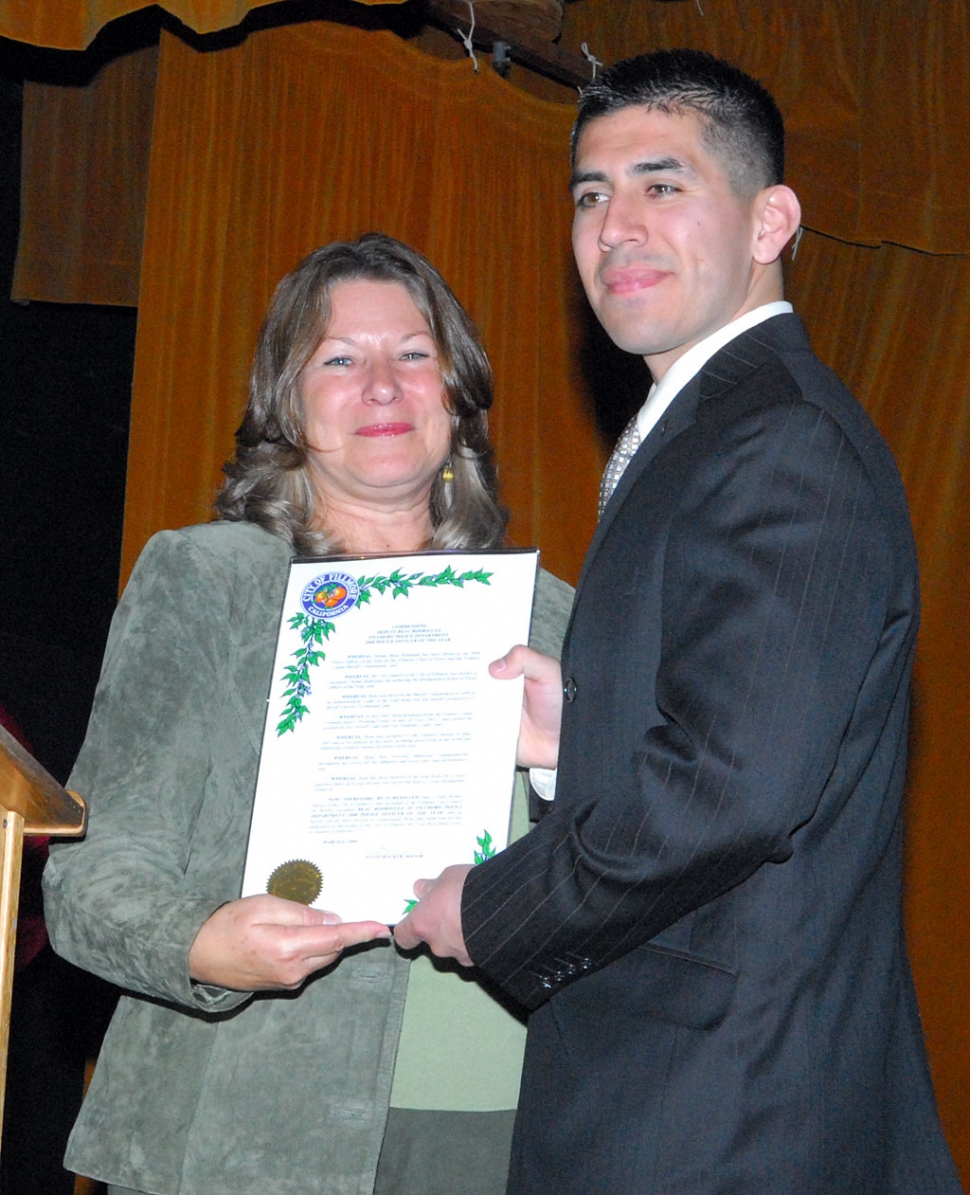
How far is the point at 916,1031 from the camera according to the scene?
1.72 metres

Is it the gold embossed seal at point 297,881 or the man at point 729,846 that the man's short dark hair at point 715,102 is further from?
the gold embossed seal at point 297,881

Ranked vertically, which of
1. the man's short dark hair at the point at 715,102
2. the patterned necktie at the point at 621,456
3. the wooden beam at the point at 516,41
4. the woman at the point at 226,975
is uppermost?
the wooden beam at the point at 516,41

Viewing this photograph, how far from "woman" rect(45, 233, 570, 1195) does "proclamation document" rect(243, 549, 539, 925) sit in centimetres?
8

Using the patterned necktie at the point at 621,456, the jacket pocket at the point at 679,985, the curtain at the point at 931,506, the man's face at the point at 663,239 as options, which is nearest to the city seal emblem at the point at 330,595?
the patterned necktie at the point at 621,456

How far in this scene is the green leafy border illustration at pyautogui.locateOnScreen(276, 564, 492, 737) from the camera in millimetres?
1902

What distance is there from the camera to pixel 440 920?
1665mm

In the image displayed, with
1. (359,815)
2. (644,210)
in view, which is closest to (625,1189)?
(359,815)

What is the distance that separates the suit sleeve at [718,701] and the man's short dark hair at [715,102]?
1.44 feet

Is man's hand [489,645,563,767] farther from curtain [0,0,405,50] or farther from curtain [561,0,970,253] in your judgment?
curtain [561,0,970,253]

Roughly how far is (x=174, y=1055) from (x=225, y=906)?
261 mm

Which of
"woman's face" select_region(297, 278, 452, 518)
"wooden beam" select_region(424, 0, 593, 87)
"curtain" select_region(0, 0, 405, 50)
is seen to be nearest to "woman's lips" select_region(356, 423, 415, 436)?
"woman's face" select_region(297, 278, 452, 518)

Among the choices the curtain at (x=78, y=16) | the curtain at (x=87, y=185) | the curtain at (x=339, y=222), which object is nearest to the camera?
the curtain at (x=78, y=16)

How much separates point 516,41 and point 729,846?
3.65 metres

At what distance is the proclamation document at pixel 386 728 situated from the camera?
180cm
